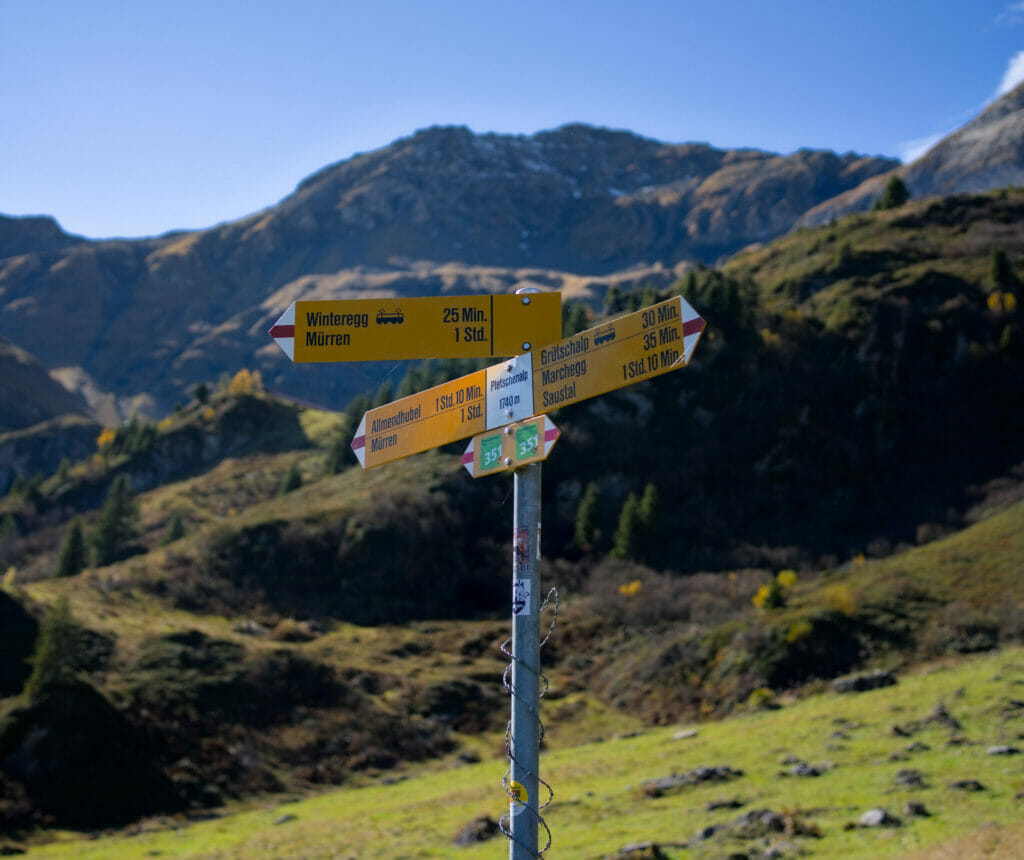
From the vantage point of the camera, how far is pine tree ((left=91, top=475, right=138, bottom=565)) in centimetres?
9844

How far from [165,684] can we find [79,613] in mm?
11646

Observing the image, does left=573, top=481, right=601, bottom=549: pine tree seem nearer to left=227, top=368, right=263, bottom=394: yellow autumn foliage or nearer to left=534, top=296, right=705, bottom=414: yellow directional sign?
left=534, top=296, right=705, bottom=414: yellow directional sign

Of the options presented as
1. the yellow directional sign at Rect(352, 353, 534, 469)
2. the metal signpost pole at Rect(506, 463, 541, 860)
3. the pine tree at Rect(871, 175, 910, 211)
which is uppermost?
the pine tree at Rect(871, 175, 910, 211)

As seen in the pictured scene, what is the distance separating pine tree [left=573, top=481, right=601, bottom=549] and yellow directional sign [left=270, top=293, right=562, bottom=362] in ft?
255

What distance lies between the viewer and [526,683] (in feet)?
19.2

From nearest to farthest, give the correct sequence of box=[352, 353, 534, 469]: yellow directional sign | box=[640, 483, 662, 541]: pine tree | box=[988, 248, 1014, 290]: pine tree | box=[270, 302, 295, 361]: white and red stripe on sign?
box=[352, 353, 534, 469]: yellow directional sign → box=[270, 302, 295, 361]: white and red stripe on sign → box=[640, 483, 662, 541]: pine tree → box=[988, 248, 1014, 290]: pine tree

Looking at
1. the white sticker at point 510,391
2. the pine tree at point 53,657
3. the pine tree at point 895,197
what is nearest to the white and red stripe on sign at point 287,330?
the white sticker at point 510,391

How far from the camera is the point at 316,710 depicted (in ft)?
164

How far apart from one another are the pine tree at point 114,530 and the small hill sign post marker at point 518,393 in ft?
330

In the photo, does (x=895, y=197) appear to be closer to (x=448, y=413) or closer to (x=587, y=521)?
(x=587, y=521)

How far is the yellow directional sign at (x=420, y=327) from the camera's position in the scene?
665cm

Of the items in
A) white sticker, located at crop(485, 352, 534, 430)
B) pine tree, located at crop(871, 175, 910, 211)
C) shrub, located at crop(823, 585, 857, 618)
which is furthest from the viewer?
pine tree, located at crop(871, 175, 910, 211)

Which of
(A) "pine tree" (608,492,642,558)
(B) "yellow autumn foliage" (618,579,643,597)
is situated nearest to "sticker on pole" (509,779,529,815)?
(B) "yellow autumn foliage" (618,579,643,597)

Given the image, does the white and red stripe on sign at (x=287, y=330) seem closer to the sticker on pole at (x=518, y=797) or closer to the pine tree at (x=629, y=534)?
the sticker on pole at (x=518, y=797)
